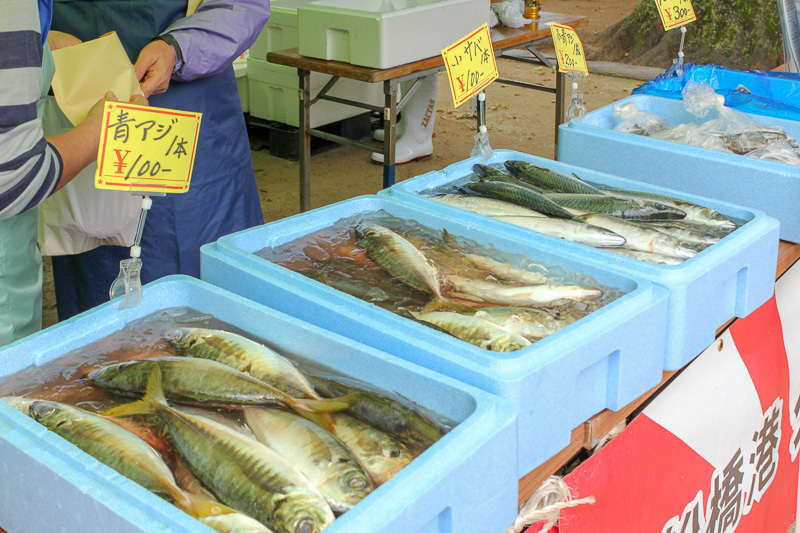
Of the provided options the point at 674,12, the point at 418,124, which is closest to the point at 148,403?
the point at 674,12

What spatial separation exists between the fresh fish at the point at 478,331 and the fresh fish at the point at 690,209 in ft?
2.19

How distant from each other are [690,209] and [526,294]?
A: 55 centimetres

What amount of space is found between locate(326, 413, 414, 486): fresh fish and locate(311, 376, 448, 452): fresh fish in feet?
0.04

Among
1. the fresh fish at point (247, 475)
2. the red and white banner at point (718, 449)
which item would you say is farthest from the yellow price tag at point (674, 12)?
the fresh fish at point (247, 475)

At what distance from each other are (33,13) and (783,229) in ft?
5.67

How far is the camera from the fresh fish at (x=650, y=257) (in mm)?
1390

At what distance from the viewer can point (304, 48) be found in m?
3.87

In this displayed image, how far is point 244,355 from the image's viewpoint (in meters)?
1.09

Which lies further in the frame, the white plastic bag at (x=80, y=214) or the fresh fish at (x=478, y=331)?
the white plastic bag at (x=80, y=214)

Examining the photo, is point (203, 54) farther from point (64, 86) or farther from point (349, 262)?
point (349, 262)

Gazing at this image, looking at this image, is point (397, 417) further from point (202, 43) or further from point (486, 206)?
point (202, 43)

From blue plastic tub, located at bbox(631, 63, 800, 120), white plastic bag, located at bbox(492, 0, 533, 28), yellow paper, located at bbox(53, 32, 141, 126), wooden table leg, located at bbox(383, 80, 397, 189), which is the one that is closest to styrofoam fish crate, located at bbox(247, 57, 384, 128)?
white plastic bag, located at bbox(492, 0, 533, 28)

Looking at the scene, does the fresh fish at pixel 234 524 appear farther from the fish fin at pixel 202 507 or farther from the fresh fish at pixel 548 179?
the fresh fish at pixel 548 179

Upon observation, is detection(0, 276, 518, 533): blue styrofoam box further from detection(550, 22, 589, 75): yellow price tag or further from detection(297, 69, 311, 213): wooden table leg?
detection(297, 69, 311, 213): wooden table leg
